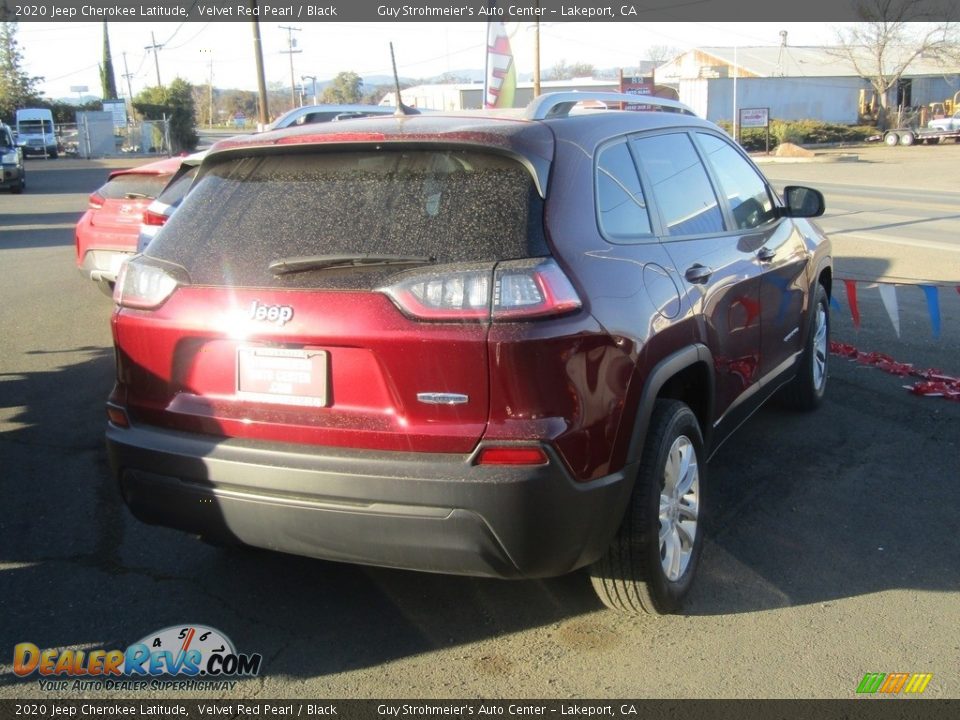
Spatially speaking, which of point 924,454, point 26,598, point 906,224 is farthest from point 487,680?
point 906,224

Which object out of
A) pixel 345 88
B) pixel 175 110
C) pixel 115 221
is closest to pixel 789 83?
pixel 175 110

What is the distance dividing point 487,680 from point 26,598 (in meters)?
1.91

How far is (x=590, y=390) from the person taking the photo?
3.07m

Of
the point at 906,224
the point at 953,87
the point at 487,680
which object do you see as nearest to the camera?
the point at 487,680

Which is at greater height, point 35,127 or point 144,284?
point 144,284

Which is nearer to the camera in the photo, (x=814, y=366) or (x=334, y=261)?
(x=334, y=261)

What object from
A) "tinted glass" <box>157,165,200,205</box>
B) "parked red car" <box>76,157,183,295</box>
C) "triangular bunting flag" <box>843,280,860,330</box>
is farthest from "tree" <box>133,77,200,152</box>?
"triangular bunting flag" <box>843,280,860,330</box>

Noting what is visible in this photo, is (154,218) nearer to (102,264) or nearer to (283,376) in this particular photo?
(102,264)

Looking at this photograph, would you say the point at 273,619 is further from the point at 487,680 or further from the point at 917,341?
the point at 917,341

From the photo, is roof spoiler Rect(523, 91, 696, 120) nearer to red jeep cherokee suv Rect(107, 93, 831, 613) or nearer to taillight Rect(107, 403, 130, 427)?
red jeep cherokee suv Rect(107, 93, 831, 613)

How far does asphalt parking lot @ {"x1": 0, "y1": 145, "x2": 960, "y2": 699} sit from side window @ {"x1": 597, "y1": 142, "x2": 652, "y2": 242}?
1.47 meters

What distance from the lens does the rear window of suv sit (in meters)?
3.10

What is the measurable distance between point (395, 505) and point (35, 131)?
2417 inches

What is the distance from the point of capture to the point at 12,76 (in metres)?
70.3
